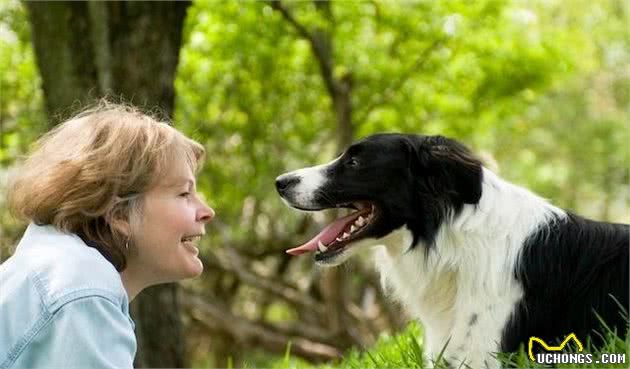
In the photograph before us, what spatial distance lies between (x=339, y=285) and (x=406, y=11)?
150 inches

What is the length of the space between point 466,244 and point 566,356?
73 cm

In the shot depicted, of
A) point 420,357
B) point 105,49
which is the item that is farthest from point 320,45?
point 420,357

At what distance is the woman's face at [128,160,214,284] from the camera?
2.81 metres

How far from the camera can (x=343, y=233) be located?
4406mm

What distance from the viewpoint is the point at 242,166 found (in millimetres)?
13836

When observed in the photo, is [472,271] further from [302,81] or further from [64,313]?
[302,81]

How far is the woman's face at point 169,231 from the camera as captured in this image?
2.81 m

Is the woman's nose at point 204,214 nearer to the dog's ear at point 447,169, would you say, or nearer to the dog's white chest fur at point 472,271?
the dog's white chest fur at point 472,271

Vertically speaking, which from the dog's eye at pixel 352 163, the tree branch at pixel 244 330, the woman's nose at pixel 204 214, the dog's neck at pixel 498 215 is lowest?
the tree branch at pixel 244 330

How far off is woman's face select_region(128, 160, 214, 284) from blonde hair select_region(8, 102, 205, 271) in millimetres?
34

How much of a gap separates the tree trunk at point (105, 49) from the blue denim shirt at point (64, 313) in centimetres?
494

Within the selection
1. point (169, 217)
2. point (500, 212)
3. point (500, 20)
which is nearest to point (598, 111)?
point (500, 20)

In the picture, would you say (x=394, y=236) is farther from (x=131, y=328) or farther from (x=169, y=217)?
(x=131, y=328)

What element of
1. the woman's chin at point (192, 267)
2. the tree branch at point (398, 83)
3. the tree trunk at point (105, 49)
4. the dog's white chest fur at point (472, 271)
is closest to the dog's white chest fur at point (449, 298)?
the dog's white chest fur at point (472, 271)
